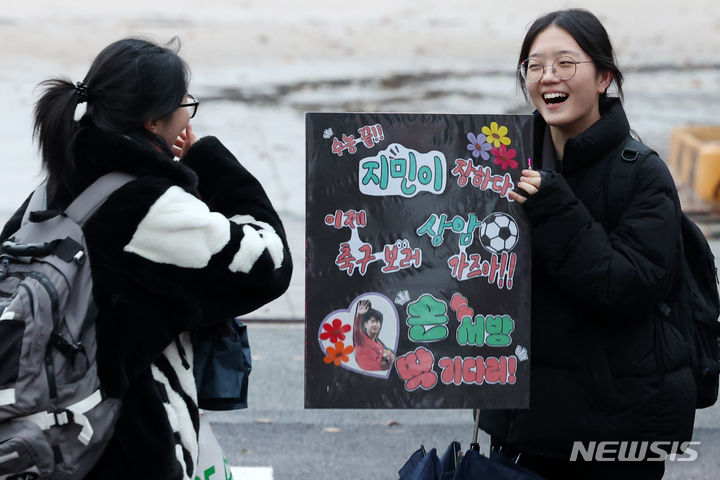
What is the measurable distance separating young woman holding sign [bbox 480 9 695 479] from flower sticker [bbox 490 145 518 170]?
67 millimetres

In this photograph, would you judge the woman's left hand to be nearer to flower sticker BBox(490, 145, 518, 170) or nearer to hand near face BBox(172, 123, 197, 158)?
flower sticker BBox(490, 145, 518, 170)

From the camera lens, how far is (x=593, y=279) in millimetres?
2805

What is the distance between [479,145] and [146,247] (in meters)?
0.97

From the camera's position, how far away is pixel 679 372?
294 centimetres

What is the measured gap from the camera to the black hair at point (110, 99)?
8.73 ft

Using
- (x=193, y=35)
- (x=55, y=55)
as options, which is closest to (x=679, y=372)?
(x=55, y=55)

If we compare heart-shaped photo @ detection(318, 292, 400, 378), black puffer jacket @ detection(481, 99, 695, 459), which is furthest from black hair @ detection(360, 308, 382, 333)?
black puffer jacket @ detection(481, 99, 695, 459)

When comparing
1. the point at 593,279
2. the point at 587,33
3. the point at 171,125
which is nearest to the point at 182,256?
the point at 171,125

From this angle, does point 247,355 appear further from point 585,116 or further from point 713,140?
point 713,140

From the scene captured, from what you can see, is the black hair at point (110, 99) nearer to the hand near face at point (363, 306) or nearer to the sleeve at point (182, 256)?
the sleeve at point (182, 256)

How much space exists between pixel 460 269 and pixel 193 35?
15470 mm

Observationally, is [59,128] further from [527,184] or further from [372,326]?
[527,184]

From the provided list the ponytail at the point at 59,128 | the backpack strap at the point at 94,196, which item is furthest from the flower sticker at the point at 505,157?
the ponytail at the point at 59,128

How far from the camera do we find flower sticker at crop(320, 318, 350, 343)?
9.93 ft
